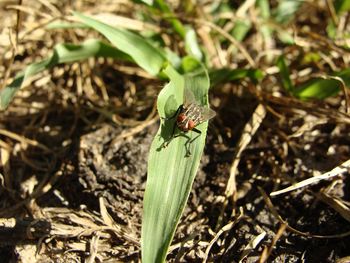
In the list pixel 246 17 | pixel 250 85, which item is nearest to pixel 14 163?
pixel 250 85

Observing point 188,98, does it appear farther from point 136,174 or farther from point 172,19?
point 172,19

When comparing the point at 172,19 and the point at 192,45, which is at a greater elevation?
the point at 172,19

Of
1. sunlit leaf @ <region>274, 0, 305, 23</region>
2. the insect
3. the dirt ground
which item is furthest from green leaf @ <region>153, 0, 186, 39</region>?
the insect

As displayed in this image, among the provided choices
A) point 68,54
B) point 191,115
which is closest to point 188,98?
point 191,115

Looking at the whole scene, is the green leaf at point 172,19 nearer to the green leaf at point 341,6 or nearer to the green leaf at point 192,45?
the green leaf at point 192,45

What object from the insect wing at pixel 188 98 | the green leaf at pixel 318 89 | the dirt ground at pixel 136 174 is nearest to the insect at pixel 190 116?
the insect wing at pixel 188 98

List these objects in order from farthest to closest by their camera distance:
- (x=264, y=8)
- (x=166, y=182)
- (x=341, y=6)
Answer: (x=264, y=8) → (x=341, y=6) → (x=166, y=182)

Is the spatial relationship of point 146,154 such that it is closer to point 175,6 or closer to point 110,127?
point 110,127
